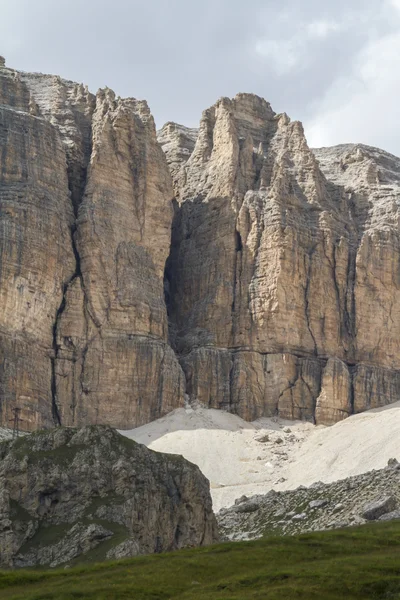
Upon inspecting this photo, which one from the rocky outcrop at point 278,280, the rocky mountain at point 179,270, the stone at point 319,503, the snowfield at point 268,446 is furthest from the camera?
the rocky outcrop at point 278,280

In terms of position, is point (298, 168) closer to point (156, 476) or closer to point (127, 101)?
point (127, 101)

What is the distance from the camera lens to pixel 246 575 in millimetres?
61312

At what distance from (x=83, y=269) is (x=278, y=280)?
70.9 feet

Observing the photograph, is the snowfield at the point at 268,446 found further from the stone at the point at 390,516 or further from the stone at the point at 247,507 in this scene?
the stone at the point at 390,516

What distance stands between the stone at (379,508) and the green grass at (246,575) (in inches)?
585

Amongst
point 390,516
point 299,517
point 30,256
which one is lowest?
point 390,516

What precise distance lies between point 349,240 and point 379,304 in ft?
29.3

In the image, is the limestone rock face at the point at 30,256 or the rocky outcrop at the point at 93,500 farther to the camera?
the limestone rock face at the point at 30,256

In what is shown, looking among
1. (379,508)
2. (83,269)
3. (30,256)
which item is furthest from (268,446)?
(379,508)

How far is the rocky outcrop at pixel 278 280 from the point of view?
14625cm

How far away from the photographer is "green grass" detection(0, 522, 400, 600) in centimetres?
5753

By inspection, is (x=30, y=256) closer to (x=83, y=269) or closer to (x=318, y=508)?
(x=83, y=269)

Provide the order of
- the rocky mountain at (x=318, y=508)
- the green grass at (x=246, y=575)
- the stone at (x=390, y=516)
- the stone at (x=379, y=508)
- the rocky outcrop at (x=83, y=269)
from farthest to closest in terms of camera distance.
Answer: the rocky outcrop at (x=83, y=269), the rocky mountain at (x=318, y=508), the stone at (x=379, y=508), the stone at (x=390, y=516), the green grass at (x=246, y=575)

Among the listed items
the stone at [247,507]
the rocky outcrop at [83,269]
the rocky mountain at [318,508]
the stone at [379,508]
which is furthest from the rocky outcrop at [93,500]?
the rocky outcrop at [83,269]
